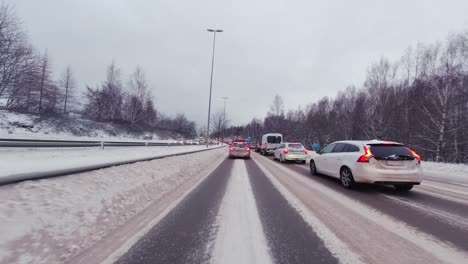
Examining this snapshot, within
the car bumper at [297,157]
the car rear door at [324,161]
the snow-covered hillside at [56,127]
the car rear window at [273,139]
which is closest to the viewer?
the car rear door at [324,161]

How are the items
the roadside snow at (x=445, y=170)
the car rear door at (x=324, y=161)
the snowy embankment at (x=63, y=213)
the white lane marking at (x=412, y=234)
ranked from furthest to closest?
the roadside snow at (x=445, y=170) → the car rear door at (x=324, y=161) → the white lane marking at (x=412, y=234) → the snowy embankment at (x=63, y=213)

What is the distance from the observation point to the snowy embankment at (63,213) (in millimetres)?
2715

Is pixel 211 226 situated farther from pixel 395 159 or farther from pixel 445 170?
pixel 445 170

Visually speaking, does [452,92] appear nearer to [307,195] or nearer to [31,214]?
[307,195]

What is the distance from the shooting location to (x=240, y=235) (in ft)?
11.8

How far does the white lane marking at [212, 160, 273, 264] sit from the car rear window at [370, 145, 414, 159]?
13.7 feet

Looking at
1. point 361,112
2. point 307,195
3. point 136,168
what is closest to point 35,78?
point 136,168

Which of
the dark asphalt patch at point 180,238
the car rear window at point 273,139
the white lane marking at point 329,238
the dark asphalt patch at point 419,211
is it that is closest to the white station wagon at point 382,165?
the dark asphalt patch at point 419,211

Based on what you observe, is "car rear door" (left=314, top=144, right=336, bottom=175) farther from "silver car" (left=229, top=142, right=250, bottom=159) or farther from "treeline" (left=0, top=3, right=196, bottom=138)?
"treeline" (left=0, top=3, right=196, bottom=138)

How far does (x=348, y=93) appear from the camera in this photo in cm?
6325

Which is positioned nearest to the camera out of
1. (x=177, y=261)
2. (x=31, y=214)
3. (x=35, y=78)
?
(x=177, y=261)

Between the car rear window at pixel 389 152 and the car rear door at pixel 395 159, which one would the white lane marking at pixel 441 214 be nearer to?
the car rear door at pixel 395 159

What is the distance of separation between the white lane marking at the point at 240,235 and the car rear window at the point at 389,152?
13.7ft

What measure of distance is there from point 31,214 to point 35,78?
85.0 feet
